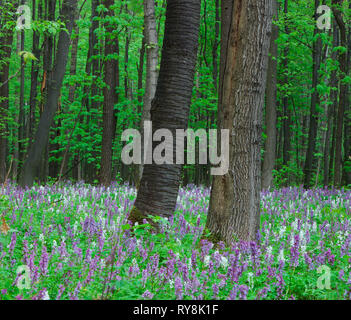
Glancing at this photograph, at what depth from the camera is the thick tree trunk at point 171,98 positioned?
6.08 metres

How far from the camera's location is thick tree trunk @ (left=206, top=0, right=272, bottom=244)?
523 cm

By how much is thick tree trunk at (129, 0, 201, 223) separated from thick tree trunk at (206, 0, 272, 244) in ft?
3.36

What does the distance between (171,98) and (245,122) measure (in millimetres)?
1398

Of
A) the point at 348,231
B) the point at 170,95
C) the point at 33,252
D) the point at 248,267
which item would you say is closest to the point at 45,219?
the point at 33,252

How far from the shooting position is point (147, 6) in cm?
1016

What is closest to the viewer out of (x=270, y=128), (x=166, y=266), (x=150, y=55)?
(x=166, y=266)

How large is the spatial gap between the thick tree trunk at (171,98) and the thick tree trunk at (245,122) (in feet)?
3.36

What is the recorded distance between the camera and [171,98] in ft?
20.1
